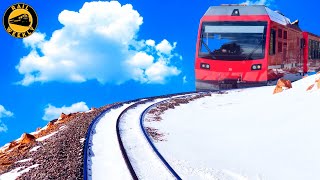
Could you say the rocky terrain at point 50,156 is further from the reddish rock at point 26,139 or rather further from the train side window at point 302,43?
the train side window at point 302,43

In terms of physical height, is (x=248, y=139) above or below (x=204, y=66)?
below

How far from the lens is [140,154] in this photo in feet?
28.5

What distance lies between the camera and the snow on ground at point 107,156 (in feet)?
24.0

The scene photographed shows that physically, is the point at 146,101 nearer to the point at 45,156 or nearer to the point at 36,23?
the point at 36,23

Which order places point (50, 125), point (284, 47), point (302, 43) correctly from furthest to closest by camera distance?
point (302, 43)
point (284, 47)
point (50, 125)

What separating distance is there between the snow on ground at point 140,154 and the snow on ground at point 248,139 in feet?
1.13

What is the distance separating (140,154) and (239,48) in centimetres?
1298

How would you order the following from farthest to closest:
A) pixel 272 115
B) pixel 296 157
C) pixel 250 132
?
pixel 272 115 < pixel 250 132 < pixel 296 157

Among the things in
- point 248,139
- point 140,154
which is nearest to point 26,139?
point 140,154

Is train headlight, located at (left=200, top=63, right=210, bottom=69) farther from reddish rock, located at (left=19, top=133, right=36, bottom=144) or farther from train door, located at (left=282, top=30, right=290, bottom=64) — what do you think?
reddish rock, located at (left=19, top=133, right=36, bottom=144)

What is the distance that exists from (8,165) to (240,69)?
13.7 meters

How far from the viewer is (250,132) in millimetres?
11570

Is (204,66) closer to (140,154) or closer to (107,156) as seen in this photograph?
(140,154)

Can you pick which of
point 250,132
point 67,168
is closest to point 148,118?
point 250,132
